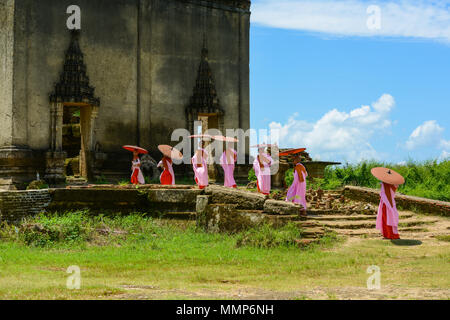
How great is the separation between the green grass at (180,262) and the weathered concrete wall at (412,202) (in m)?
3.13

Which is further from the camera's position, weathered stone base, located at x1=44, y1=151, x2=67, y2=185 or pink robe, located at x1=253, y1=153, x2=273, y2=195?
weathered stone base, located at x1=44, y1=151, x2=67, y2=185

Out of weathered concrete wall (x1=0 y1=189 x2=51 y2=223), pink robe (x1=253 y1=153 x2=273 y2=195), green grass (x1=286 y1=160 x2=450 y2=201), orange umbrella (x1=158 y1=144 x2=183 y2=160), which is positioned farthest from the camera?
green grass (x1=286 y1=160 x2=450 y2=201)

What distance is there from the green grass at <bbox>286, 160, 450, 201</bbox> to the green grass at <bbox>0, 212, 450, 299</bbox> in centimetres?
917

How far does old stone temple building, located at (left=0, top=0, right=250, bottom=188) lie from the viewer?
17188 mm

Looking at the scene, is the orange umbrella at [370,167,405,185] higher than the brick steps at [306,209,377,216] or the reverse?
higher

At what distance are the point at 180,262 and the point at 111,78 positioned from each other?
1201cm

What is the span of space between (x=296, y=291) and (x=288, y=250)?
3055 mm

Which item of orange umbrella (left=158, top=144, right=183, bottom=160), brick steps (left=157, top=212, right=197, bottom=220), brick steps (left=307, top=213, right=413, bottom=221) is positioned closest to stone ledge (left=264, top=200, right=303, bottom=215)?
brick steps (left=307, top=213, right=413, bottom=221)

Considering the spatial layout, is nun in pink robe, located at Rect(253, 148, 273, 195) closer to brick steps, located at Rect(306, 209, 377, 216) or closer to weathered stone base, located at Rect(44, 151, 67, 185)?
brick steps, located at Rect(306, 209, 377, 216)

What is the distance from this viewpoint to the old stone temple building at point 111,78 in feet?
56.4

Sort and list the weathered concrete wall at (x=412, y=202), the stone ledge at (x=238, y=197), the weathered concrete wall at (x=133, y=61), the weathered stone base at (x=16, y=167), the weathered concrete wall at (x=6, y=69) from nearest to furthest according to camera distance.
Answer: the stone ledge at (x=238, y=197) < the weathered concrete wall at (x=412, y=202) < the weathered stone base at (x=16, y=167) < the weathered concrete wall at (x=6, y=69) < the weathered concrete wall at (x=133, y=61)

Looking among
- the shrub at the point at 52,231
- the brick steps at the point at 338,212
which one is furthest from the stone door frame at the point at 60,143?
the brick steps at the point at 338,212

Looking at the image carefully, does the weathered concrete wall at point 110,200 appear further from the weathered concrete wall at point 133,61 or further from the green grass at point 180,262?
the weathered concrete wall at point 133,61

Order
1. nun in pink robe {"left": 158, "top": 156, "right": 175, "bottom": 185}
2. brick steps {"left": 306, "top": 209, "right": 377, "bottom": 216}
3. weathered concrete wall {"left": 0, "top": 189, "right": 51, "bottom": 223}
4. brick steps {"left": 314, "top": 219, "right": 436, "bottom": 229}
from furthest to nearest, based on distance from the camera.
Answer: nun in pink robe {"left": 158, "top": 156, "right": 175, "bottom": 185} < brick steps {"left": 306, "top": 209, "right": 377, "bottom": 216} < weathered concrete wall {"left": 0, "top": 189, "right": 51, "bottom": 223} < brick steps {"left": 314, "top": 219, "right": 436, "bottom": 229}
